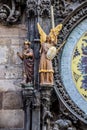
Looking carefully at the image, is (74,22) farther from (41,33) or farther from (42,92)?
(42,92)

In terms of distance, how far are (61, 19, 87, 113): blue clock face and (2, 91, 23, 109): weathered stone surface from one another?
2.23ft

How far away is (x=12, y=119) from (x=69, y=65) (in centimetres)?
111

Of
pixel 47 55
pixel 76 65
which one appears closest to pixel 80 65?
pixel 76 65

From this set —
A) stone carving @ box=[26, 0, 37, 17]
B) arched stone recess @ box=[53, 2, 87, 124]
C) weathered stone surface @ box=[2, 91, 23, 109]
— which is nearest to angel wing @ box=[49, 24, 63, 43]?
arched stone recess @ box=[53, 2, 87, 124]

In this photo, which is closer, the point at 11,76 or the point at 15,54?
the point at 11,76

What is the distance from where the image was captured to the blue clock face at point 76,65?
7.45 metres

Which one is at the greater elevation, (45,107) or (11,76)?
(11,76)

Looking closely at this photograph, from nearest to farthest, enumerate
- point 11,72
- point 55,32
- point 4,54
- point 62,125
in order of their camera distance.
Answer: point 62,125, point 55,32, point 11,72, point 4,54

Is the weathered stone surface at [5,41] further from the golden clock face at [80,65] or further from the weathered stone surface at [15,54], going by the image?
the golden clock face at [80,65]

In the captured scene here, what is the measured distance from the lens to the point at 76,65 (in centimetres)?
759

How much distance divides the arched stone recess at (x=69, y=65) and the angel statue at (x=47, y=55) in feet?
0.61

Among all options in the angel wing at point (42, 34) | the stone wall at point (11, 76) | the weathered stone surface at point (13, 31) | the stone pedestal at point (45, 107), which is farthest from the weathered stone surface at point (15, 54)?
the stone pedestal at point (45, 107)

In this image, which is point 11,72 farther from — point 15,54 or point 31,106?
point 31,106

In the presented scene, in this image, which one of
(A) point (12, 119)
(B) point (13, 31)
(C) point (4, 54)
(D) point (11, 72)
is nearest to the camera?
(A) point (12, 119)
